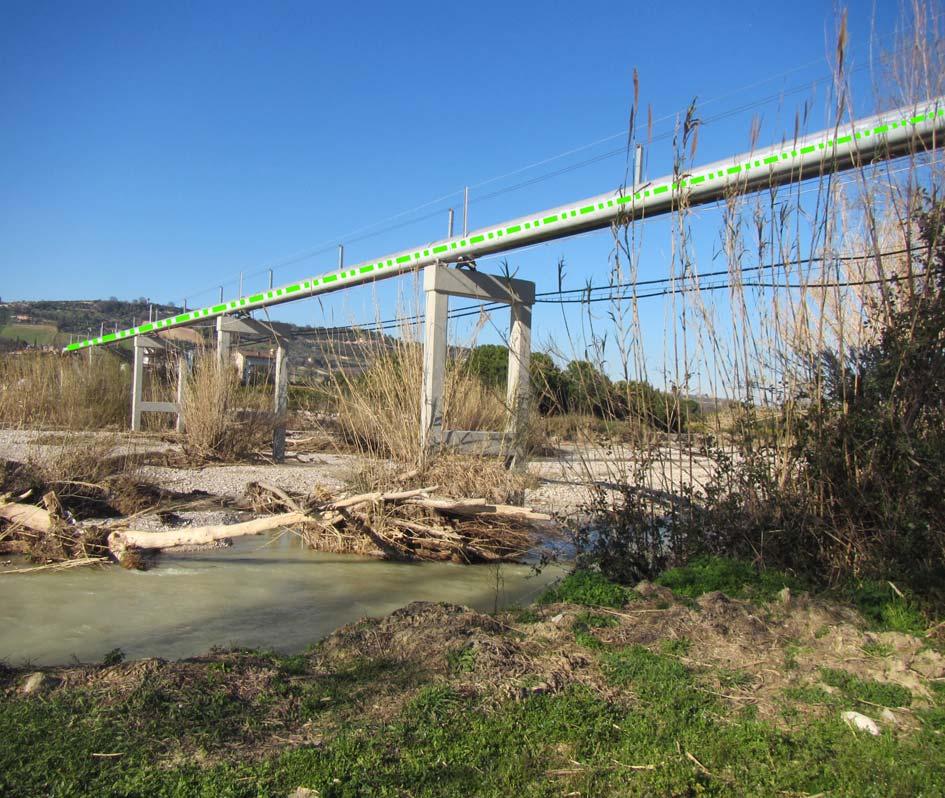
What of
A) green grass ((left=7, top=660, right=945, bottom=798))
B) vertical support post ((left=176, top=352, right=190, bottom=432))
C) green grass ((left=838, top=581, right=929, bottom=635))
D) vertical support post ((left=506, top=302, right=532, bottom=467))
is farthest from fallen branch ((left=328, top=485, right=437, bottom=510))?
vertical support post ((left=176, top=352, right=190, bottom=432))

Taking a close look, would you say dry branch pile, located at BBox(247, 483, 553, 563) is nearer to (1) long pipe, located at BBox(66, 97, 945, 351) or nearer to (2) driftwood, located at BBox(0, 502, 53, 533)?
(2) driftwood, located at BBox(0, 502, 53, 533)

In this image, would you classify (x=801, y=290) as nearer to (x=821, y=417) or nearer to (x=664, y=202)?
(x=821, y=417)

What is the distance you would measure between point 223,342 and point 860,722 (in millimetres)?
13506

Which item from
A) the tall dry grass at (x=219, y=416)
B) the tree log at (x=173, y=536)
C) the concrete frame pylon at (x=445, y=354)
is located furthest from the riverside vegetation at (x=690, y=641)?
the tall dry grass at (x=219, y=416)

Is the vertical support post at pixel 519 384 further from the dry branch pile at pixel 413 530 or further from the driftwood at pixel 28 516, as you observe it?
the driftwood at pixel 28 516

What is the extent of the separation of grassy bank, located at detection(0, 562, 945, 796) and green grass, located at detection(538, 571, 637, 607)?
1.07 feet

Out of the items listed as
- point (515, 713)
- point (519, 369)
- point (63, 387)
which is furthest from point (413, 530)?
point (63, 387)

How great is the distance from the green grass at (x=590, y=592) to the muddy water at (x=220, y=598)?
0.73 m

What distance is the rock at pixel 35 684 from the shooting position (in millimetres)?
2988

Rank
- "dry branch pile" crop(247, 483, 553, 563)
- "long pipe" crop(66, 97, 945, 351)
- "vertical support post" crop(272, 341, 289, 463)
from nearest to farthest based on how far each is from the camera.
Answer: "long pipe" crop(66, 97, 945, 351) < "dry branch pile" crop(247, 483, 553, 563) < "vertical support post" crop(272, 341, 289, 463)

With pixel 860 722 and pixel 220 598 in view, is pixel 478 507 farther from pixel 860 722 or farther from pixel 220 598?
pixel 860 722

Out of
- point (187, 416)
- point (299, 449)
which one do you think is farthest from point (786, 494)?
point (299, 449)

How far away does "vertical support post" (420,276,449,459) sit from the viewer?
786cm

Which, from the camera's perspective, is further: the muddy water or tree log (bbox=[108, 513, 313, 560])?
tree log (bbox=[108, 513, 313, 560])
